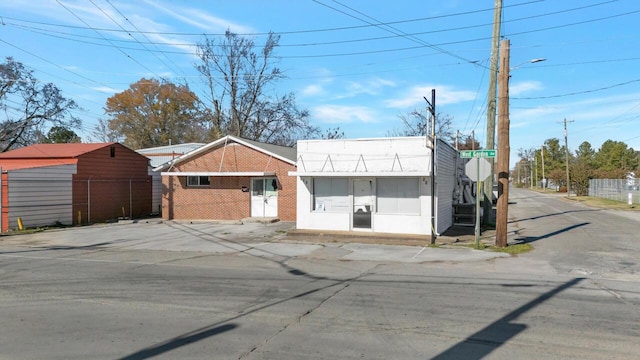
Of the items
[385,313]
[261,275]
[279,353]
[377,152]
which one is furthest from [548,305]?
[377,152]

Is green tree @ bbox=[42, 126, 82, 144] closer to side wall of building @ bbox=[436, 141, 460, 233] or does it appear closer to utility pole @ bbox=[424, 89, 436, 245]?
side wall of building @ bbox=[436, 141, 460, 233]

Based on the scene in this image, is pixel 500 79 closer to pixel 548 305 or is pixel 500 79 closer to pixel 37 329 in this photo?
pixel 548 305

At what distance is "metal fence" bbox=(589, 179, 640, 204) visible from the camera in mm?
43062

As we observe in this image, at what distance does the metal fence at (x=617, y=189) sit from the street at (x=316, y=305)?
34471mm

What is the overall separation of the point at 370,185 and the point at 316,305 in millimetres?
10549

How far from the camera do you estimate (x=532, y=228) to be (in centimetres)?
2138

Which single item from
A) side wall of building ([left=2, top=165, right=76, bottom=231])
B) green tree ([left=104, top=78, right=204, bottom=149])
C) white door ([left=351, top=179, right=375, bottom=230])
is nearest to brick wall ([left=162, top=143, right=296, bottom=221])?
side wall of building ([left=2, top=165, right=76, bottom=231])

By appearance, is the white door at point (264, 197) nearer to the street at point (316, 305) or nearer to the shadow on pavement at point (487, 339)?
the street at point (316, 305)

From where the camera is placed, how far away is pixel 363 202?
17891mm

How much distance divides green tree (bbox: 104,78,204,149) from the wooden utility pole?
52.7m

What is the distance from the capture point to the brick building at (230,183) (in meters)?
23.8

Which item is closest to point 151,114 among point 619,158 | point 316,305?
point 316,305

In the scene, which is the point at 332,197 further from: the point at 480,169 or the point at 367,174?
the point at 480,169

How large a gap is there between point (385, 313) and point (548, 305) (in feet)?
9.22
